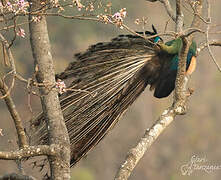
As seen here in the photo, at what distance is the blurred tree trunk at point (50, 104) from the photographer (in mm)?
3848

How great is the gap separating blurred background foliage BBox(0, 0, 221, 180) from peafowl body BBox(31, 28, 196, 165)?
40.4 ft

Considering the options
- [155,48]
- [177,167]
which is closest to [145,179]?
[177,167]

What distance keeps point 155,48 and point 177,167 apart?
18.0 m

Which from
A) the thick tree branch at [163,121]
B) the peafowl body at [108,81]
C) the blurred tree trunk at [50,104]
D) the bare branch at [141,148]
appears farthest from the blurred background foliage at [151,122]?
the bare branch at [141,148]

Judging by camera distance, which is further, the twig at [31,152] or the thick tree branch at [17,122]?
the thick tree branch at [17,122]

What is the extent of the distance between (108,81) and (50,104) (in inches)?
38.4

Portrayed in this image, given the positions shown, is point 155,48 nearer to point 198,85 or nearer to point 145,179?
point 145,179

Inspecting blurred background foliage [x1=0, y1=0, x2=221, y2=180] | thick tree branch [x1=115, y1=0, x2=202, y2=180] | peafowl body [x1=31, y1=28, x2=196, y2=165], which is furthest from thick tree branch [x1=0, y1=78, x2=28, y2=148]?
blurred background foliage [x1=0, y1=0, x2=221, y2=180]

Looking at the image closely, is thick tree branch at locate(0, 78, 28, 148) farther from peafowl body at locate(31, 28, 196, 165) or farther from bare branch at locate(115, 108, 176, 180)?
peafowl body at locate(31, 28, 196, 165)

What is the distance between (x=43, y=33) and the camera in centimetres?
415

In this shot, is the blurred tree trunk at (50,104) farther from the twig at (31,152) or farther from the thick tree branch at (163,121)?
the thick tree branch at (163,121)

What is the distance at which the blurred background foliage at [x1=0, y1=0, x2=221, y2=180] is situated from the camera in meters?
19.7

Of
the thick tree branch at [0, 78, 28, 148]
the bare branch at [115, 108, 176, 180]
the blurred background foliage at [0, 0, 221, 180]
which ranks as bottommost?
the blurred background foliage at [0, 0, 221, 180]

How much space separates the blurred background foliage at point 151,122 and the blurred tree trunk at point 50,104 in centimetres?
1320
